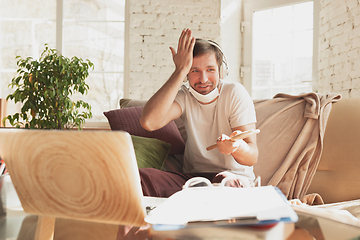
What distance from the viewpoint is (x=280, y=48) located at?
3908 mm

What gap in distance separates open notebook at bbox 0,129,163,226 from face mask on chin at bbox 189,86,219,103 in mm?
1041

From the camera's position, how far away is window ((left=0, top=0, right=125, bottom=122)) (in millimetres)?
4109

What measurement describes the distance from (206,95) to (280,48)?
9.27 feet

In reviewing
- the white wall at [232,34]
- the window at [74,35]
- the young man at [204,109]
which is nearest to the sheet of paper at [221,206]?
the young man at [204,109]

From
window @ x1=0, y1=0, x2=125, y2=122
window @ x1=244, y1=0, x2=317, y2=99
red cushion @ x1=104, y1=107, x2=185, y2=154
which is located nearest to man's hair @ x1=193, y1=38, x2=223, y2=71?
red cushion @ x1=104, y1=107, x2=185, y2=154

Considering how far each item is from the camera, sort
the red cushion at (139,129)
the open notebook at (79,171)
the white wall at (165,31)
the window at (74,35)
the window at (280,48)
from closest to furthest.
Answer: the open notebook at (79,171), the red cushion at (139,129), the window at (280,48), the white wall at (165,31), the window at (74,35)

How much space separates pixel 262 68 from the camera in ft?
13.2

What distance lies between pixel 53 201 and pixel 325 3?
3.75 metres


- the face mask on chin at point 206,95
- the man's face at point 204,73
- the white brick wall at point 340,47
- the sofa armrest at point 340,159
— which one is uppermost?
the white brick wall at point 340,47

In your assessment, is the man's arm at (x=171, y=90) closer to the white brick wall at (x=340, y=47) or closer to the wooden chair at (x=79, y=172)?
the wooden chair at (x=79, y=172)

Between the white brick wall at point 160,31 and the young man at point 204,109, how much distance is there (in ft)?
8.08

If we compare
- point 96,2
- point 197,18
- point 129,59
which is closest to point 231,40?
point 197,18

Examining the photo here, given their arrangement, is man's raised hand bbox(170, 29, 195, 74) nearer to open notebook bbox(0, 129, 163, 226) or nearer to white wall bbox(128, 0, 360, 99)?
open notebook bbox(0, 129, 163, 226)

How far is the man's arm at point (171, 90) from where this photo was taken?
1.38 metres
